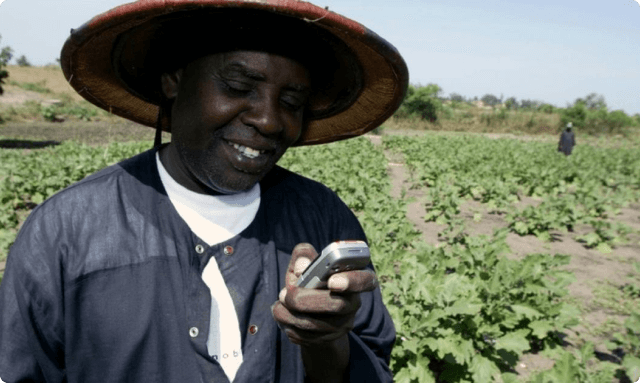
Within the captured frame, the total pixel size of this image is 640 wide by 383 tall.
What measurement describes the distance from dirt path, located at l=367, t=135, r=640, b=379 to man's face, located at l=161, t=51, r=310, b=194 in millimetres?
3790

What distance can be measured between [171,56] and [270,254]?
0.79 meters

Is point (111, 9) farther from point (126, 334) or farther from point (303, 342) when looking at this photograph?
point (303, 342)

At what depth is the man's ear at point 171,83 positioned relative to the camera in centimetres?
158

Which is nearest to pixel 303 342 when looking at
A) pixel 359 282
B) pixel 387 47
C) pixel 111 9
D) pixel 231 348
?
pixel 359 282

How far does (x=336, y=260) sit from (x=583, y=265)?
735 centimetres

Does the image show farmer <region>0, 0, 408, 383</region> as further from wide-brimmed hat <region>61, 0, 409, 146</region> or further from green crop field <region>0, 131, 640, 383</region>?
green crop field <region>0, 131, 640, 383</region>

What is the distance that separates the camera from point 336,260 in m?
0.90

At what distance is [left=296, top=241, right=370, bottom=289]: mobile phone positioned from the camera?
900 mm

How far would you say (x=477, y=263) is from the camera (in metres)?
5.23

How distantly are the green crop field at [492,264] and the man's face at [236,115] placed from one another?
2.38 metres

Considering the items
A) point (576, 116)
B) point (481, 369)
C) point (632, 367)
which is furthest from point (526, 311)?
point (576, 116)

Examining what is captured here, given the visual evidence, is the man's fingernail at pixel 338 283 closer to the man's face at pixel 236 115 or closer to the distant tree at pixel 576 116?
the man's face at pixel 236 115

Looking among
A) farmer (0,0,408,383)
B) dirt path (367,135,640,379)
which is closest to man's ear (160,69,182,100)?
farmer (0,0,408,383)

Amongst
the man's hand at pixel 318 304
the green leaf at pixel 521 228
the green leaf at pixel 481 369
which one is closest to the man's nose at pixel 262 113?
the man's hand at pixel 318 304
